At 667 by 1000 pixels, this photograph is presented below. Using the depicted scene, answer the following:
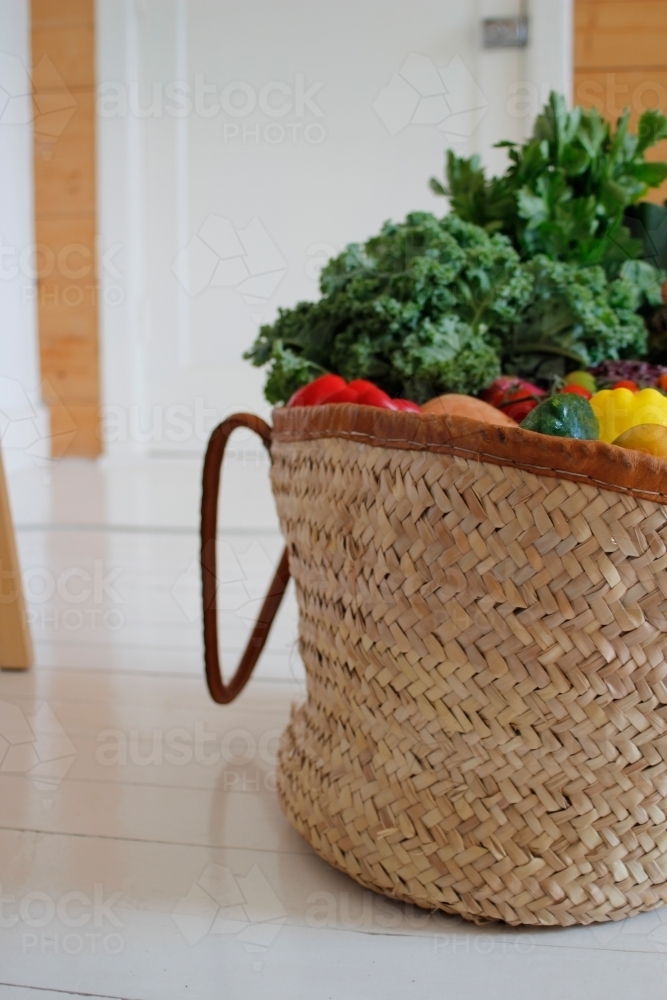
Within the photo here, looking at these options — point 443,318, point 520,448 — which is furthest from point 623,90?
point 520,448

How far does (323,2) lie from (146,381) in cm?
121

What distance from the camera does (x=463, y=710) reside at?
58 centimetres

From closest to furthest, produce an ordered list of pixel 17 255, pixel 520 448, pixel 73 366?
pixel 520 448
pixel 17 255
pixel 73 366

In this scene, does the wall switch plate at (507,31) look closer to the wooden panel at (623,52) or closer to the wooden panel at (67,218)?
the wooden panel at (623,52)

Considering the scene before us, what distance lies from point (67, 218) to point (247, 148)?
0.63 metres

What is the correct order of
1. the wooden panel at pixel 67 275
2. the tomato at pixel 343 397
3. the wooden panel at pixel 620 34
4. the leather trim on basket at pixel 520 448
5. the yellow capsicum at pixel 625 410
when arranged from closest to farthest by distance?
the leather trim on basket at pixel 520 448 → the yellow capsicum at pixel 625 410 → the tomato at pixel 343 397 → the wooden panel at pixel 620 34 → the wooden panel at pixel 67 275

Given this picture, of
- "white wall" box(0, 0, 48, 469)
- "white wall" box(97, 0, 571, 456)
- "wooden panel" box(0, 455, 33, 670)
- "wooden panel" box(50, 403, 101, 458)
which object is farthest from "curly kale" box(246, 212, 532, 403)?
"wooden panel" box(50, 403, 101, 458)

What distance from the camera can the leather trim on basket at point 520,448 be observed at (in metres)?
0.50

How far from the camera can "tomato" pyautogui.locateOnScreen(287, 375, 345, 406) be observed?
0.74m

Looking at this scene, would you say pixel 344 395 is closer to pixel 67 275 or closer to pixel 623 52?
pixel 623 52

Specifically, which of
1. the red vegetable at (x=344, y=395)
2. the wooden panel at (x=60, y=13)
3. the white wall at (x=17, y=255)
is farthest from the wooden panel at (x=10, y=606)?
the wooden panel at (x=60, y=13)

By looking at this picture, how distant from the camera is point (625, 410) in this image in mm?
640

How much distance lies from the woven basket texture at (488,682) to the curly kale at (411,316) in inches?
9.1

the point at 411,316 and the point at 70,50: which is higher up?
the point at 70,50
